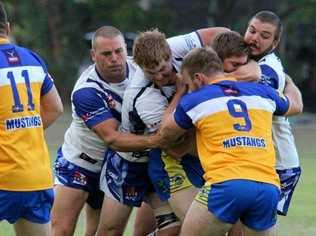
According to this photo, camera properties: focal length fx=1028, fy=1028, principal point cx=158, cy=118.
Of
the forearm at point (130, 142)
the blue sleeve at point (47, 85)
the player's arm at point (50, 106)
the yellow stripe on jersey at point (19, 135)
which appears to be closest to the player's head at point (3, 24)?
the yellow stripe on jersey at point (19, 135)

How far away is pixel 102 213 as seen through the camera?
307 inches

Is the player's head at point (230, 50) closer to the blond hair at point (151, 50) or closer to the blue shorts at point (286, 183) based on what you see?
the blond hair at point (151, 50)

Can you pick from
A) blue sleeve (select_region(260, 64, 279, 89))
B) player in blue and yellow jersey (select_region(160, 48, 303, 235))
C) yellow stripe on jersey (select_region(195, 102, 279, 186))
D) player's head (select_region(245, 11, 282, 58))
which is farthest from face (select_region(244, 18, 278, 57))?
yellow stripe on jersey (select_region(195, 102, 279, 186))

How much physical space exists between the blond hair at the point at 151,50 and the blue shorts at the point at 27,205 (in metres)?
1.06

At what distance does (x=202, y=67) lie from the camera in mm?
6457

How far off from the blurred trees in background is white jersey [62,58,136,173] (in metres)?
23.2

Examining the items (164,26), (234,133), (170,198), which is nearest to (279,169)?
(170,198)

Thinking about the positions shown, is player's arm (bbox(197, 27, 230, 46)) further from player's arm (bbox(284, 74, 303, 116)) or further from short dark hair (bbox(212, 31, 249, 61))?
player's arm (bbox(284, 74, 303, 116))

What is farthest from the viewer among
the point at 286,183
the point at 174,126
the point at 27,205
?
the point at 286,183

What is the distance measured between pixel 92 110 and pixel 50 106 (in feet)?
1.36

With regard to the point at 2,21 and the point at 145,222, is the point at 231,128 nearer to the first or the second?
the point at 2,21

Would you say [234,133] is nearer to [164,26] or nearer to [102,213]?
[102,213]

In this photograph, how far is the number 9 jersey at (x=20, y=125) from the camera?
260 inches

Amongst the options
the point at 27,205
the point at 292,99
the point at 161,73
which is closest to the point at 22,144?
the point at 27,205
